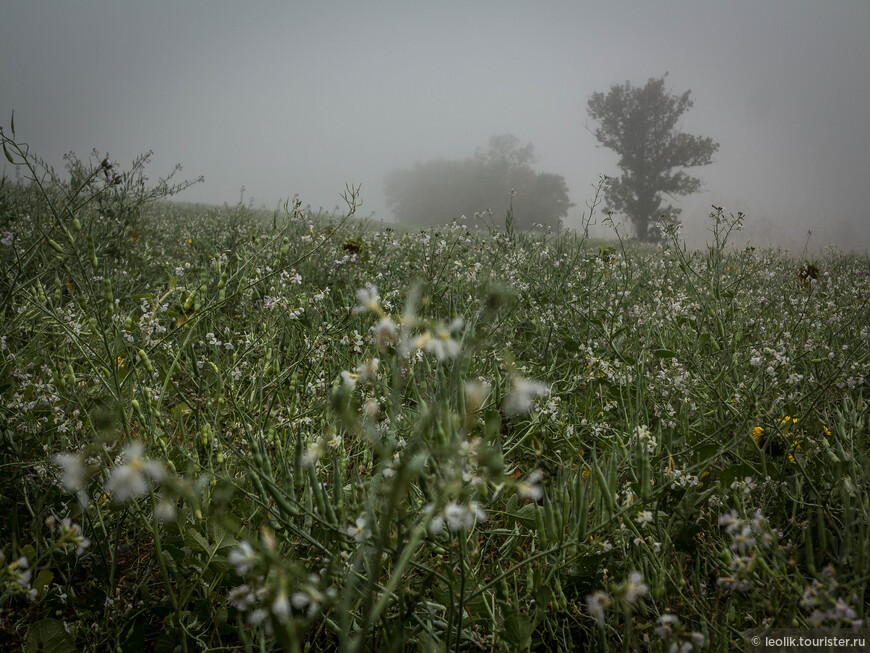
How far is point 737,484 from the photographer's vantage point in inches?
60.0

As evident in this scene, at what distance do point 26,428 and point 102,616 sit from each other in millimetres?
892

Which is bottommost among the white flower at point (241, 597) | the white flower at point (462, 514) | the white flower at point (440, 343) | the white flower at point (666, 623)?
the white flower at point (666, 623)

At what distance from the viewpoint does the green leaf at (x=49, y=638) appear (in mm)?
1182

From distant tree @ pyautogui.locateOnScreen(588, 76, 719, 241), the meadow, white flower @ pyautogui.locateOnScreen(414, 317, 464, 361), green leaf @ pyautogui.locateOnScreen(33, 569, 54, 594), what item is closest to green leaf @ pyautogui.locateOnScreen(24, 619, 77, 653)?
the meadow

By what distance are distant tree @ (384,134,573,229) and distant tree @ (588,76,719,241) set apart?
8.65 metres

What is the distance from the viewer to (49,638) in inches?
47.2

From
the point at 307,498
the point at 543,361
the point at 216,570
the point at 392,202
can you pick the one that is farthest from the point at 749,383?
the point at 392,202

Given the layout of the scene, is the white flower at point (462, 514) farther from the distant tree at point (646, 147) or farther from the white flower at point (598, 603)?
the distant tree at point (646, 147)

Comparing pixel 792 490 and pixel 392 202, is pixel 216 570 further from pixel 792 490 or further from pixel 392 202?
pixel 392 202

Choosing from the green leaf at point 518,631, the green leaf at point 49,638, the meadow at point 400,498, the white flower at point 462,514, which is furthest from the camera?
the green leaf at point 49,638

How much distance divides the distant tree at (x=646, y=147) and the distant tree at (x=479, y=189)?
340 inches

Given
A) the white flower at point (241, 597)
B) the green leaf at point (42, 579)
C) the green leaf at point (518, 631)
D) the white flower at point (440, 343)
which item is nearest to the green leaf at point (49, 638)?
the green leaf at point (42, 579)

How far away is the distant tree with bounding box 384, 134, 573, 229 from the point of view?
4181 cm

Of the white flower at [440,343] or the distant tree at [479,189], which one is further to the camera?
the distant tree at [479,189]
